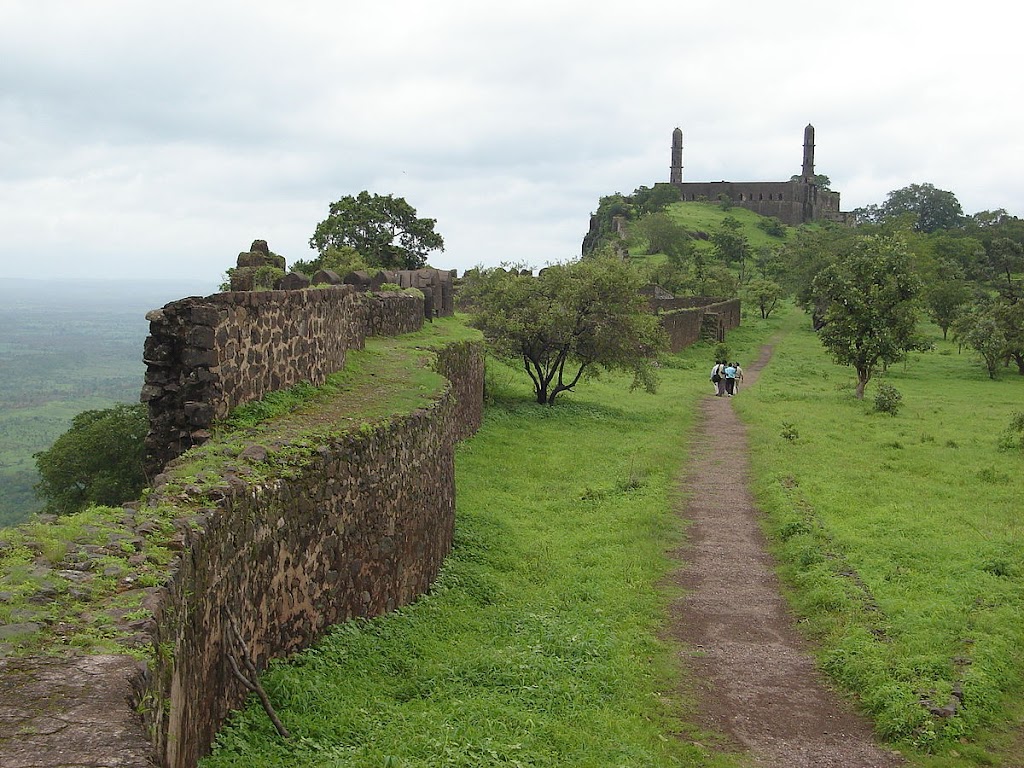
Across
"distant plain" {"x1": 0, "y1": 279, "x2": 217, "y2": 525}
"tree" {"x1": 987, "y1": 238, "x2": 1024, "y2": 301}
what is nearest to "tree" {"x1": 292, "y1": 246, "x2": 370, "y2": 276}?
"distant plain" {"x1": 0, "y1": 279, "x2": 217, "y2": 525}

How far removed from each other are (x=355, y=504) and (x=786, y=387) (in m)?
28.6

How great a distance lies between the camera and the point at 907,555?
43.2 ft

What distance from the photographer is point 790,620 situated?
1117cm

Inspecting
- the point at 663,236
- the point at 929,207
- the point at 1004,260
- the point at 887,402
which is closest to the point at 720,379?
the point at 887,402

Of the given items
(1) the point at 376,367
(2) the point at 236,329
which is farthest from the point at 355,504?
(1) the point at 376,367

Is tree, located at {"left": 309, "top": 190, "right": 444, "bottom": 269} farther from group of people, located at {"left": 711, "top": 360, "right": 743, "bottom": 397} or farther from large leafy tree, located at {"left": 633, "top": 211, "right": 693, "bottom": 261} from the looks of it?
large leafy tree, located at {"left": 633, "top": 211, "right": 693, "bottom": 261}

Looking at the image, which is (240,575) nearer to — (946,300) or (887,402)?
(887,402)

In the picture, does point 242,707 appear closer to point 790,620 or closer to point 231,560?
point 231,560

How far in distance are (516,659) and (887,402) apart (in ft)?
73.7

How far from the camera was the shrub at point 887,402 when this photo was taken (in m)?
28.4

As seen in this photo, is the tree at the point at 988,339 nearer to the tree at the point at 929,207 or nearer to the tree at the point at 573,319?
the tree at the point at 573,319

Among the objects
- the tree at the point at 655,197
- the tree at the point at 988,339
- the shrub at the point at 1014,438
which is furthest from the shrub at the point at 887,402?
the tree at the point at 655,197

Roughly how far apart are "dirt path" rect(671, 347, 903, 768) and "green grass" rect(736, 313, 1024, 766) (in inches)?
12.3

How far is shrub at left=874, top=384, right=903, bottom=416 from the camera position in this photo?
93.1ft
